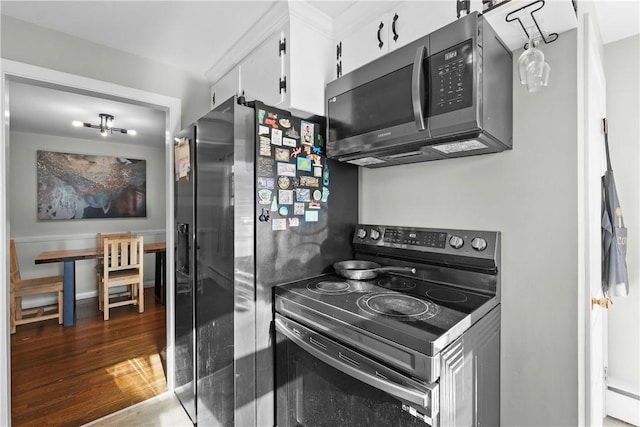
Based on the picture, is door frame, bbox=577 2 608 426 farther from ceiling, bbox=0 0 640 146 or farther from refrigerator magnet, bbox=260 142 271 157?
refrigerator magnet, bbox=260 142 271 157

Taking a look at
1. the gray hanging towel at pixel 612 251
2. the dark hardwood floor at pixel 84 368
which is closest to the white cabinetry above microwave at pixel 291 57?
the gray hanging towel at pixel 612 251

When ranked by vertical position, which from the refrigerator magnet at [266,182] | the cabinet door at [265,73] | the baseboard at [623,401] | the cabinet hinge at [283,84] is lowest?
the baseboard at [623,401]

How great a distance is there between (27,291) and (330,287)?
12.3 ft

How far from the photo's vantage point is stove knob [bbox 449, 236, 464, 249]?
142 centimetres

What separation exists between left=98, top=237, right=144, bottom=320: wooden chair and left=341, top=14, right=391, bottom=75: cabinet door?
11.8ft

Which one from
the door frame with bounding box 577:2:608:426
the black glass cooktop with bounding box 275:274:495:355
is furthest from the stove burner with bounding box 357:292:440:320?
the door frame with bounding box 577:2:608:426

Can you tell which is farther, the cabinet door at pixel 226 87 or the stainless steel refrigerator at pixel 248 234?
the cabinet door at pixel 226 87

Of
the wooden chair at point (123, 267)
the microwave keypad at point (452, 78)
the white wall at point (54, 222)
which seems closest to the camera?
the microwave keypad at point (452, 78)

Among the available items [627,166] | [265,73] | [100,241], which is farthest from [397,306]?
[100,241]

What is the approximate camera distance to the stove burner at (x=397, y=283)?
1465mm

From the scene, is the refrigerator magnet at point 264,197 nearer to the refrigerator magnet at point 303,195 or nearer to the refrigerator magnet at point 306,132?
the refrigerator magnet at point 303,195

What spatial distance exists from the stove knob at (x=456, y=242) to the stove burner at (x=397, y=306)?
0.34m

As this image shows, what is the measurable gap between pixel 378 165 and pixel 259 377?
50.5 inches

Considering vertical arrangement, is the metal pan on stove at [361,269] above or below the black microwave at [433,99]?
below
